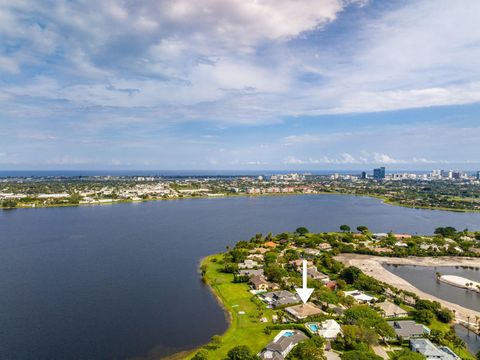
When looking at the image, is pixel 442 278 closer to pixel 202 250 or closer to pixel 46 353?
pixel 202 250

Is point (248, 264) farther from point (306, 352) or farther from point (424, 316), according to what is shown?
point (306, 352)

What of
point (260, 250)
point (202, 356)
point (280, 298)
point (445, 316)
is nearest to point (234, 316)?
point (280, 298)

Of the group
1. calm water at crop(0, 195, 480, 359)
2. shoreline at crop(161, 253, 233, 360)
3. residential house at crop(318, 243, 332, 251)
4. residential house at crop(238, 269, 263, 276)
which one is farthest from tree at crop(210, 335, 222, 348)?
residential house at crop(318, 243, 332, 251)

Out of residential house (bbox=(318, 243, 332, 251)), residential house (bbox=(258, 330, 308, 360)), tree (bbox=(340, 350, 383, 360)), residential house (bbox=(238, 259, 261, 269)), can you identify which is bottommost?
residential house (bbox=(318, 243, 332, 251))

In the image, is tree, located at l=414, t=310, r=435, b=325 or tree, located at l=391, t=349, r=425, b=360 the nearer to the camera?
tree, located at l=391, t=349, r=425, b=360

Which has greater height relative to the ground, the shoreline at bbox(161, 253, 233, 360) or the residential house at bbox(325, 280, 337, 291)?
the residential house at bbox(325, 280, 337, 291)

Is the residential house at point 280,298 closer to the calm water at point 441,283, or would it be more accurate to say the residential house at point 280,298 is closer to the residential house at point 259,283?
the residential house at point 259,283

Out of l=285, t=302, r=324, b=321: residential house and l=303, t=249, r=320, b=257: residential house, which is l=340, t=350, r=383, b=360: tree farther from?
l=303, t=249, r=320, b=257: residential house

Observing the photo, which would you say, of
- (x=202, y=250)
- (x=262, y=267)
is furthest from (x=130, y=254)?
(x=262, y=267)
